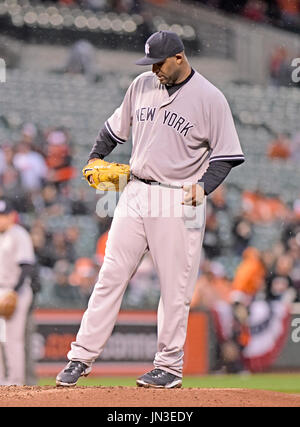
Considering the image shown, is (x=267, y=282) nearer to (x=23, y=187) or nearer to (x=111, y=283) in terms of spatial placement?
(x=23, y=187)

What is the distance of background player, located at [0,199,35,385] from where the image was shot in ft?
24.8

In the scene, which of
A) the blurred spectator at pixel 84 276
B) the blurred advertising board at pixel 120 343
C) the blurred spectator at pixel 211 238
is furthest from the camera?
the blurred spectator at pixel 211 238

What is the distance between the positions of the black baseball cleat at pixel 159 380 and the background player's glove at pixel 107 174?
1.06 m

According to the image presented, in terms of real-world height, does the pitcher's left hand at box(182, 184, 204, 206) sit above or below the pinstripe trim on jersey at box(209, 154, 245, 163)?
below

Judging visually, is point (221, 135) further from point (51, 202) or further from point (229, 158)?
point (51, 202)

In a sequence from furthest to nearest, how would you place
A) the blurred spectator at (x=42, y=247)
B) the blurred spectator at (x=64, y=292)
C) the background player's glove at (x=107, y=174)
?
1. the blurred spectator at (x=42, y=247)
2. the blurred spectator at (x=64, y=292)
3. the background player's glove at (x=107, y=174)

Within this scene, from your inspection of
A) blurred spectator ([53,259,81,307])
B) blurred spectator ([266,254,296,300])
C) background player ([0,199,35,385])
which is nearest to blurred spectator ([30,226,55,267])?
blurred spectator ([53,259,81,307])

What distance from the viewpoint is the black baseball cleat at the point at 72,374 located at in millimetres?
4801

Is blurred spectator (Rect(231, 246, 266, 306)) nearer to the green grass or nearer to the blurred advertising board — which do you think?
the blurred advertising board

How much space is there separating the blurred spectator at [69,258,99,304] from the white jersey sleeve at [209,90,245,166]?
21.4 ft

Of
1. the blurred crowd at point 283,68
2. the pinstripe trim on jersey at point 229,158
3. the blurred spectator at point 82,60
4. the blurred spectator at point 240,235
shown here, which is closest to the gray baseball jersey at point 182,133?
the pinstripe trim on jersey at point 229,158

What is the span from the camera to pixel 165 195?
15.8ft

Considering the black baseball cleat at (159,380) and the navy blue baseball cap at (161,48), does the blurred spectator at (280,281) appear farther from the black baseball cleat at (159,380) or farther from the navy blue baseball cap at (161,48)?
the navy blue baseball cap at (161,48)

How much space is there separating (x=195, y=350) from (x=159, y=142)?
6.50m
